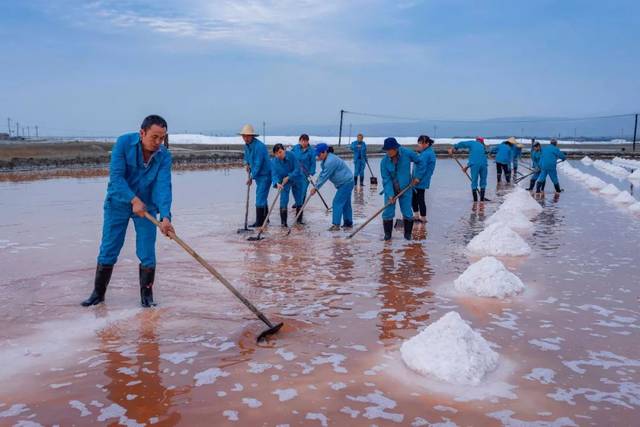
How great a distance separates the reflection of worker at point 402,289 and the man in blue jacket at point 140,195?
169 centimetres

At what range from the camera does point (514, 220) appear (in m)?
8.52

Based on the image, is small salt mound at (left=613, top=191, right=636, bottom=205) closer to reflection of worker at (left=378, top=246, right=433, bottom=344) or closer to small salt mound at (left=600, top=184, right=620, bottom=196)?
small salt mound at (left=600, top=184, right=620, bottom=196)

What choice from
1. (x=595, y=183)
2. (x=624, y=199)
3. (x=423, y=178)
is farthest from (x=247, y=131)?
(x=595, y=183)

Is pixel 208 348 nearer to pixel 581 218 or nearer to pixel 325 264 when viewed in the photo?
pixel 325 264

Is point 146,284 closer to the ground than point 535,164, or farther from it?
closer to the ground

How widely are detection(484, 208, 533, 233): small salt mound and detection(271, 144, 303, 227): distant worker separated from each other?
3.07 metres

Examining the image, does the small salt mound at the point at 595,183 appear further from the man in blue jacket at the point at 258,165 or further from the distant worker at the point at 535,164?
the man in blue jacket at the point at 258,165

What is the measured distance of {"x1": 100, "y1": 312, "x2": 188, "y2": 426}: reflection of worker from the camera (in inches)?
109

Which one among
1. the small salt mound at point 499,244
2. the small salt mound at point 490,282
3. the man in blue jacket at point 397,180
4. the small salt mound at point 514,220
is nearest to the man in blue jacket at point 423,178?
the small salt mound at point 514,220

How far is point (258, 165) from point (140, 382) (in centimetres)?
512

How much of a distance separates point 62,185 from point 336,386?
44.6 feet

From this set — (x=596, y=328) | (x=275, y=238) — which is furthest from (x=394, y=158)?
(x=596, y=328)

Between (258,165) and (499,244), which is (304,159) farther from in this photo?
(499,244)

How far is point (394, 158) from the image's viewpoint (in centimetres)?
714
